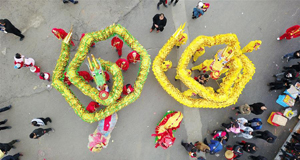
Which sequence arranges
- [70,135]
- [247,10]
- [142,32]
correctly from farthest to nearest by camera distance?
1. [247,10]
2. [142,32]
3. [70,135]

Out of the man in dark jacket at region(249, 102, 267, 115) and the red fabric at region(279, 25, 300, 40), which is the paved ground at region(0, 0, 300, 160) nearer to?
the red fabric at region(279, 25, 300, 40)

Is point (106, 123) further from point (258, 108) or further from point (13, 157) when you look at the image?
point (258, 108)

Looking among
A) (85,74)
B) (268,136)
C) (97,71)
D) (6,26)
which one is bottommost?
(85,74)

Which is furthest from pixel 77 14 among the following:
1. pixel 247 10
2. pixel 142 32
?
pixel 247 10

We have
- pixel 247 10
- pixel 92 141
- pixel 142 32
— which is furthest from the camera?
pixel 247 10

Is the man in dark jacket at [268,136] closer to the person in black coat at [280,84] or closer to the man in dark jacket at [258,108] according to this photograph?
the man in dark jacket at [258,108]

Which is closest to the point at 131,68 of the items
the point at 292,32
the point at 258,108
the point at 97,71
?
the point at 97,71

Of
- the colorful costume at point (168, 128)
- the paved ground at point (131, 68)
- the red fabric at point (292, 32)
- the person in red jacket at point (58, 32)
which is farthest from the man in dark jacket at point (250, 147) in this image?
the person in red jacket at point (58, 32)

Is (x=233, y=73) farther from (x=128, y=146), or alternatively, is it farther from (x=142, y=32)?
(x=128, y=146)

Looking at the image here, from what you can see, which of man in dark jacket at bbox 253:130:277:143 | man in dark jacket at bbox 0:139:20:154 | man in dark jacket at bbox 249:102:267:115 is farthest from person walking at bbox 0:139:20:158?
man in dark jacket at bbox 253:130:277:143
